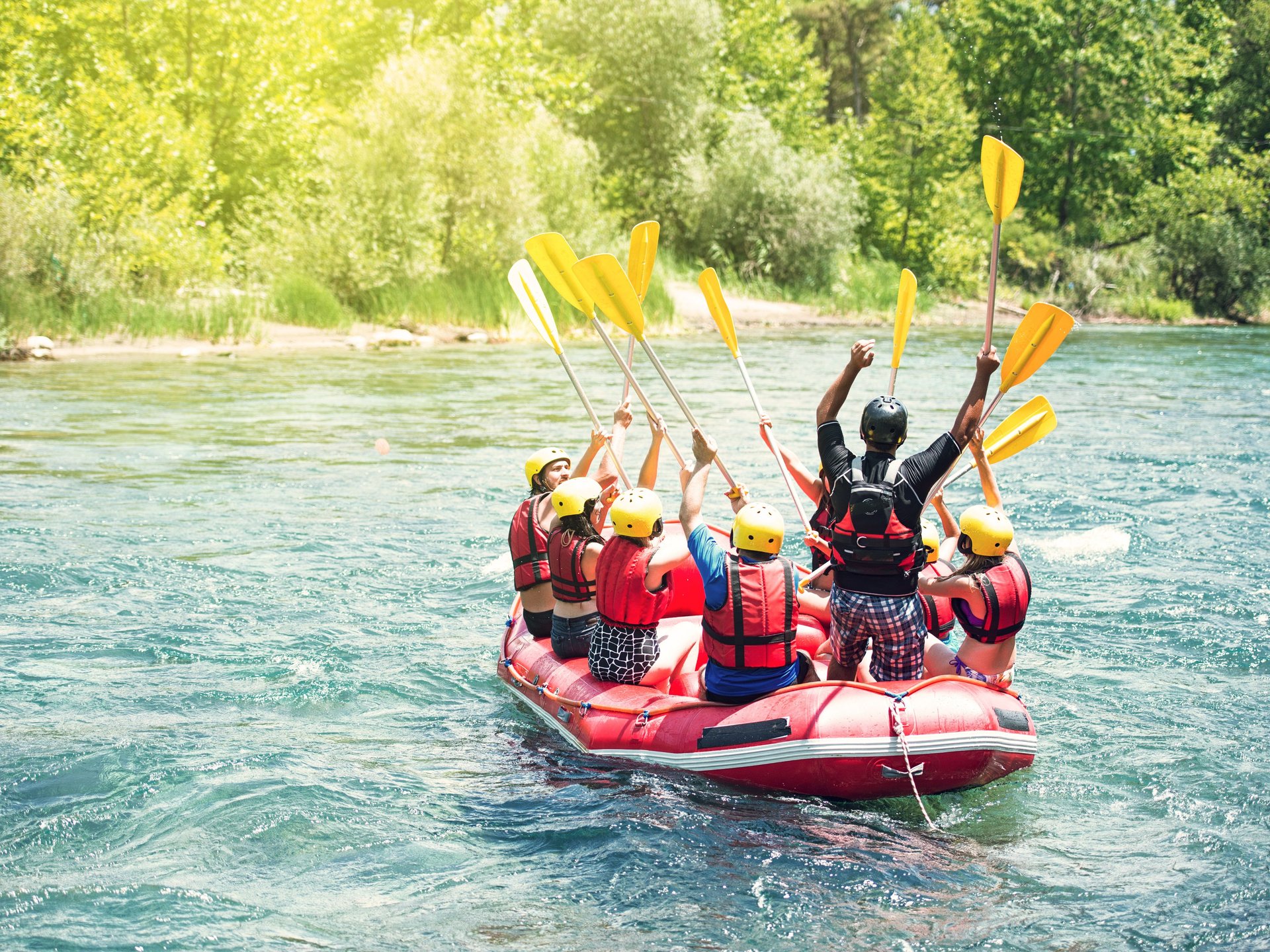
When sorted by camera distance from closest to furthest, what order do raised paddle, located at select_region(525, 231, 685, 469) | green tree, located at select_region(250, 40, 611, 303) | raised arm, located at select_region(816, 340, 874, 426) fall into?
1. raised arm, located at select_region(816, 340, 874, 426)
2. raised paddle, located at select_region(525, 231, 685, 469)
3. green tree, located at select_region(250, 40, 611, 303)

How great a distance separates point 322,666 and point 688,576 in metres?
1.95

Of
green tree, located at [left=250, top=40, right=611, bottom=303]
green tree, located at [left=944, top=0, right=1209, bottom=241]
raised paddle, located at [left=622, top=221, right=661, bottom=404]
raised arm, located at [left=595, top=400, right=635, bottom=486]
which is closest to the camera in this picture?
raised arm, located at [left=595, top=400, right=635, bottom=486]

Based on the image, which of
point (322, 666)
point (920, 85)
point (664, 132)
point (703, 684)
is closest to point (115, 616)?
point (322, 666)

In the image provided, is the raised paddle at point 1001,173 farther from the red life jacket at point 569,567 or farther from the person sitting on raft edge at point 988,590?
the red life jacket at point 569,567

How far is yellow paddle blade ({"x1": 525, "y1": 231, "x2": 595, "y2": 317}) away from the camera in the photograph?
666 cm

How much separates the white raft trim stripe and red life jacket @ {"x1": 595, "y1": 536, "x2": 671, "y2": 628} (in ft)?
2.00

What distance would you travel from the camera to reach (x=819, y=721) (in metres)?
4.73

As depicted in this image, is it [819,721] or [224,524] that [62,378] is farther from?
[819,721]

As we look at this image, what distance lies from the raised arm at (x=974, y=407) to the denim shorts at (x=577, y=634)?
6.11 feet

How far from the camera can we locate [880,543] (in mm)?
4797

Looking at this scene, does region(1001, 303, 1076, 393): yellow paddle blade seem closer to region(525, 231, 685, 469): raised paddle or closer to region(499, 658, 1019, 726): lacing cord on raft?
region(499, 658, 1019, 726): lacing cord on raft

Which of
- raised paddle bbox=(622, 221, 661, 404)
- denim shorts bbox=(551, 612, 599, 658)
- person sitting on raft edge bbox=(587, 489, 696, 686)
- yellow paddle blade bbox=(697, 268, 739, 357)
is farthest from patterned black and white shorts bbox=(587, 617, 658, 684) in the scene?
raised paddle bbox=(622, 221, 661, 404)

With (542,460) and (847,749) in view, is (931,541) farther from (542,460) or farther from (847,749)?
(542,460)

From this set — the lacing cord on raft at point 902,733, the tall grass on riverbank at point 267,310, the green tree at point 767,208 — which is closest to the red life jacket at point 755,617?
the lacing cord on raft at point 902,733
